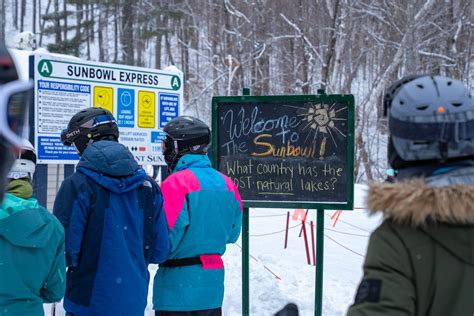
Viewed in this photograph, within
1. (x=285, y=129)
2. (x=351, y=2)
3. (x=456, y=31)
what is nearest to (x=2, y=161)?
(x=285, y=129)

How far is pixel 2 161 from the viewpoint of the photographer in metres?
1.21

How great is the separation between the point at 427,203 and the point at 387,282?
0.25 metres

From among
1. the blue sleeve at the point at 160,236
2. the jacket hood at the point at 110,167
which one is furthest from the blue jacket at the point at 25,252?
the blue sleeve at the point at 160,236

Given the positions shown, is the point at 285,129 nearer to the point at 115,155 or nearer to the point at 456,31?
the point at 115,155

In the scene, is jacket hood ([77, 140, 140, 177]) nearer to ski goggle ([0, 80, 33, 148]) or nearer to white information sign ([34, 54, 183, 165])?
ski goggle ([0, 80, 33, 148])

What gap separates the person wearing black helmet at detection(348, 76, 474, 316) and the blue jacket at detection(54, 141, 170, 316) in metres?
1.92

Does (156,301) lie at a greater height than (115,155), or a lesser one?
lesser

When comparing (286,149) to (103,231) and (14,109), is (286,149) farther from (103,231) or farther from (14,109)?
(14,109)

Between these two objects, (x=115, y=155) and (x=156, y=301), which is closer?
(x=115, y=155)

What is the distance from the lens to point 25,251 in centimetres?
297

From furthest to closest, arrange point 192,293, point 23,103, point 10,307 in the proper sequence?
point 192,293 < point 10,307 < point 23,103

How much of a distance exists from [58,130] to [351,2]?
16.6 metres

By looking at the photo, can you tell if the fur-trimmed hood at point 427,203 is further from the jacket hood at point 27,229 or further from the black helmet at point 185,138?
the black helmet at point 185,138

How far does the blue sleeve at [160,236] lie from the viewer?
145 inches
